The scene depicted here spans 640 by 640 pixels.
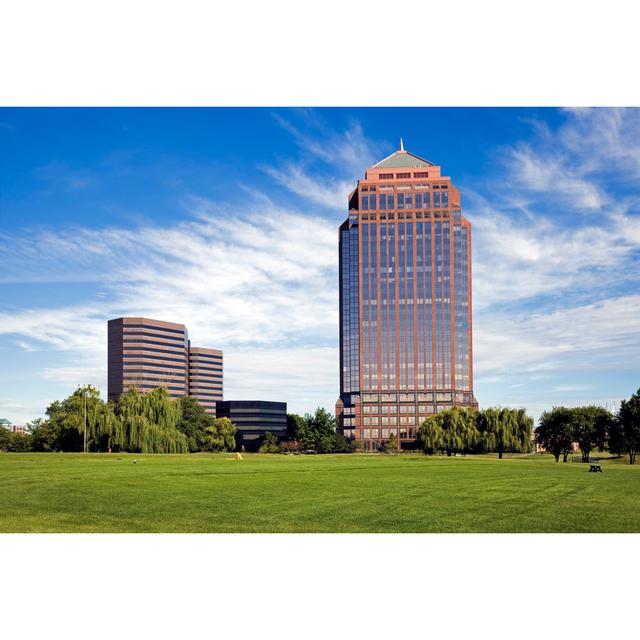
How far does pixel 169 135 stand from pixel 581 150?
1111 cm

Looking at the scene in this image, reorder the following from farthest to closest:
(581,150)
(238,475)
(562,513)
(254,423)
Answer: (254,423) → (238,475) → (581,150) → (562,513)

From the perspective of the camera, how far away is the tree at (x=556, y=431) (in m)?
48.8

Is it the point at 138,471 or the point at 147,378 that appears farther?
the point at 147,378

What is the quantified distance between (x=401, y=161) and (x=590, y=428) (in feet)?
226

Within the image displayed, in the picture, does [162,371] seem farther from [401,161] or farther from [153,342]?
[401,161]

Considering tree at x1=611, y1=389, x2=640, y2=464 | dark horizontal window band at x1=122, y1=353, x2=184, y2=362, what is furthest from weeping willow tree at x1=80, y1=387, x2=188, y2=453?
dark horizontal window band at x1=122, y1=353, x2=184, y2=362

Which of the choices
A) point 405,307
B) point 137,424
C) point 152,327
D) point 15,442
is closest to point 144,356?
point 152,327

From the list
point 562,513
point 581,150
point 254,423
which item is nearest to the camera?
point 562,513

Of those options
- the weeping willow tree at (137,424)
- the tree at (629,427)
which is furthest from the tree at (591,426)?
the weeping willow tree at (137,424)

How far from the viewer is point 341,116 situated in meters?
17.7

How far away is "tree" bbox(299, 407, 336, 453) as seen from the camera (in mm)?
79062

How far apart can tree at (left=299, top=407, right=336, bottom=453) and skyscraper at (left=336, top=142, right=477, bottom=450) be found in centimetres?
Result: 2468
